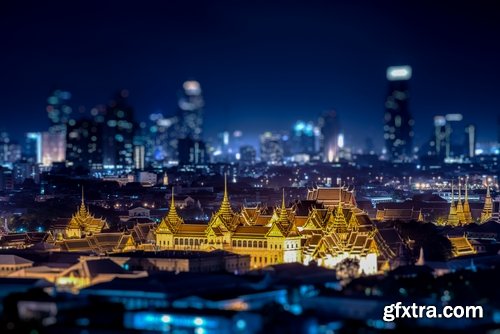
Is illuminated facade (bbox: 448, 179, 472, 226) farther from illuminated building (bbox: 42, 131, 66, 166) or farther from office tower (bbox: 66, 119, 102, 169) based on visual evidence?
illuminated building (bbox: 42, 131, 66, 166)

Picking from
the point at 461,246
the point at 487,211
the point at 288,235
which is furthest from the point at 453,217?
the point at 288,235

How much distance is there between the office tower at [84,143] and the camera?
155 metres

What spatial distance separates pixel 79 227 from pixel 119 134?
284 ft

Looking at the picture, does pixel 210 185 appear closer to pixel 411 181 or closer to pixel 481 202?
pixel 411 181

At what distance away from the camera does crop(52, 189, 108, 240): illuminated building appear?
70.0 m

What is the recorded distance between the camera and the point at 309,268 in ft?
174

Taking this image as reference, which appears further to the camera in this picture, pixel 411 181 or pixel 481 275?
pixel 411 181

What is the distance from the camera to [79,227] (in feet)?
232

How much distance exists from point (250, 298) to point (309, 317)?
16.8 feet

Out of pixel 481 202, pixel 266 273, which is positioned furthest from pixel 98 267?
pixel 481 202

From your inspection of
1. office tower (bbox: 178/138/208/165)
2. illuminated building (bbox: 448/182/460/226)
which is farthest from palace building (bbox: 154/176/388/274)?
office tower (bbox: 178/138/208/165)

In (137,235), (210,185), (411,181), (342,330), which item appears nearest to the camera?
(342,330)

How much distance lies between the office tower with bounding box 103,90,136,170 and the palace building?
8402 cm

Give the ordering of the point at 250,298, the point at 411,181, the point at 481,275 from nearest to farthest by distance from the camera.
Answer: the point at 250,298 → the point at 481,275 → the point at 411,181
